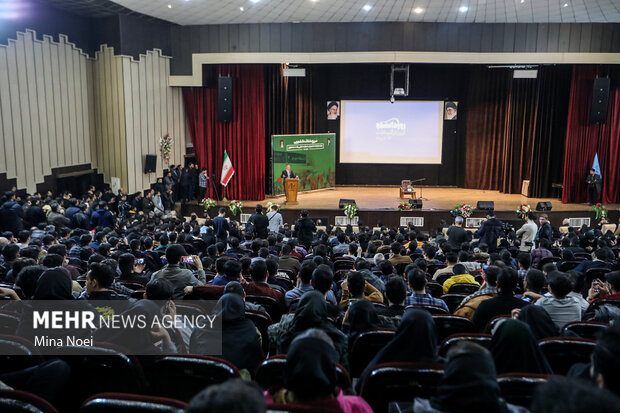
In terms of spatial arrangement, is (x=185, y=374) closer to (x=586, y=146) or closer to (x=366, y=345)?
(x=366, y=345)

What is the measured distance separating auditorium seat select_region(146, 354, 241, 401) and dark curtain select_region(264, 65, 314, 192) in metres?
13.3

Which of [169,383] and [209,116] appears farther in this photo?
[209,116]

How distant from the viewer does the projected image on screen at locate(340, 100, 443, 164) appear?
55.1 ft

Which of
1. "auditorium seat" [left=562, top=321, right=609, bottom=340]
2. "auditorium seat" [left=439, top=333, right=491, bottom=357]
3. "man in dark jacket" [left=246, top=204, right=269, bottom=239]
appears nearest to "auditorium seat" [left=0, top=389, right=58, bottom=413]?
"auditorium seat" [left=439, top=333, right=491, bottom=357]

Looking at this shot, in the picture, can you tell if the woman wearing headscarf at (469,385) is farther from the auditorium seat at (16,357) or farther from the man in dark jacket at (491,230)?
the man in dark jacket at (491,230)

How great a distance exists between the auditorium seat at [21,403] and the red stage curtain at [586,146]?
50.4ft

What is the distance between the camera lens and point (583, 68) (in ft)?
47.0

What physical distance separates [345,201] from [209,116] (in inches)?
191

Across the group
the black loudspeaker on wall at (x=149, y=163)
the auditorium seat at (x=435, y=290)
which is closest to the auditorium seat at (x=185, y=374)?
the auditorium seat at (x=435, y=290)

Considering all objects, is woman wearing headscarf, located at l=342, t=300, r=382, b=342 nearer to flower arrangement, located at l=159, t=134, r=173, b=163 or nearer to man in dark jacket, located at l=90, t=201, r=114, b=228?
man in dark jacket, located at l=90, t=201, r=114, b=228

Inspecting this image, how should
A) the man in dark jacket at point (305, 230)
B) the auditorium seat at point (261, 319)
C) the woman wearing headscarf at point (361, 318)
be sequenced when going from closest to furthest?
1. the woman wearing headscarf at point (361, 318)
2. the auditorium seat at point (261, 319)
3. the man in dark jacket at point (305, 230)

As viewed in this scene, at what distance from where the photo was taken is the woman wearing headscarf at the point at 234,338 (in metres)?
3.20

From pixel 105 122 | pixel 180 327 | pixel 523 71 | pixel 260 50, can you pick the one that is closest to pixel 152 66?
pixel 105 122

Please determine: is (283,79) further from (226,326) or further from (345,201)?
(226,326)
